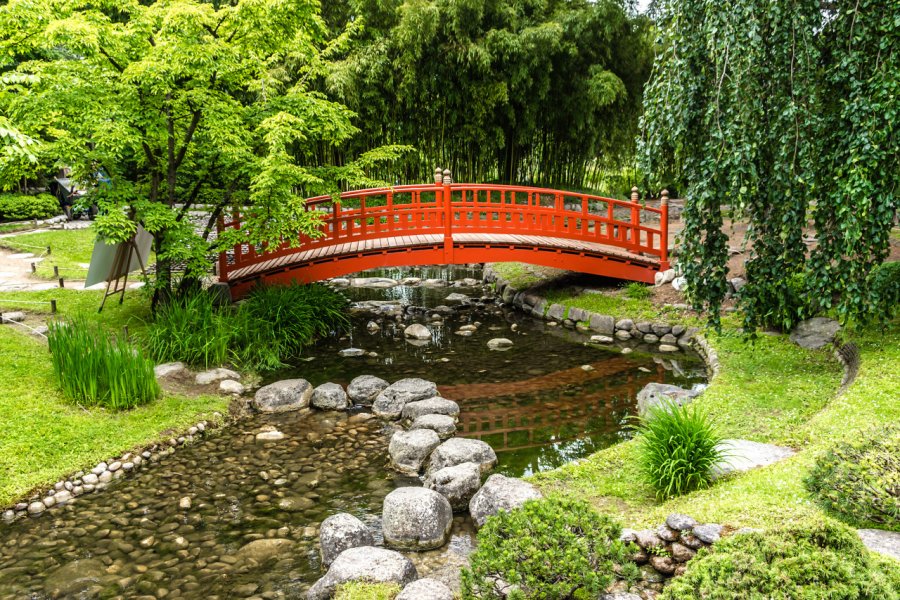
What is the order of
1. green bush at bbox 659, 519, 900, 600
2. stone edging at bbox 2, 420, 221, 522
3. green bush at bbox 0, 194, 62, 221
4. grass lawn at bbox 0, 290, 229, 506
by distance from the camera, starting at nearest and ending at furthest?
green bush at bbox 659, 519, 900, 600 < stone edging at bbox 2, 420, 221, 522 < grass lawn at bbox 0, 290, 229, 506 < green bush at bbox 0, 194, 62, 221

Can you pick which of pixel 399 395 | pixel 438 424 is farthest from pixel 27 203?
pixel 438 424

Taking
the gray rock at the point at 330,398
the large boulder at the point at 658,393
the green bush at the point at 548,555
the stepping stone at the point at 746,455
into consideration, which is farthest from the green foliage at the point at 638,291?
the green bush at the point at 548,555

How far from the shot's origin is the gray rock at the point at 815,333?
27.6 feet

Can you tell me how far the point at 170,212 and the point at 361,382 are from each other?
10.7 feet

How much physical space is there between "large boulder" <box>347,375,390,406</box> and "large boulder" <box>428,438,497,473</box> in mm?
1936

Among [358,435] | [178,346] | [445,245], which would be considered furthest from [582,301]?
[178,346]

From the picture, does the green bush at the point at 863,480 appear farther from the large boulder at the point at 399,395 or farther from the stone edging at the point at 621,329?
the large boulder at the point at 399,395

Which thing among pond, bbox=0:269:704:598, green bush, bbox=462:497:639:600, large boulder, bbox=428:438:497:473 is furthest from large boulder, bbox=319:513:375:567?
green bush, bbox=462:497:639:600

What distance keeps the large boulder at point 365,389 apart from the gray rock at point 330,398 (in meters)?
0.13

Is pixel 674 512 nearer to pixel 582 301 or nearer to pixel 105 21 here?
pixel 582 301

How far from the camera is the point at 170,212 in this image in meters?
8.84

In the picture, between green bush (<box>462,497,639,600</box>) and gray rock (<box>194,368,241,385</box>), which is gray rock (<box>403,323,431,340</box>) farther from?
green bush (<box>462,497,639,600</box>)

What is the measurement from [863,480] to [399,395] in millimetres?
5243

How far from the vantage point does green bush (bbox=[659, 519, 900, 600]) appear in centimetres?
304
